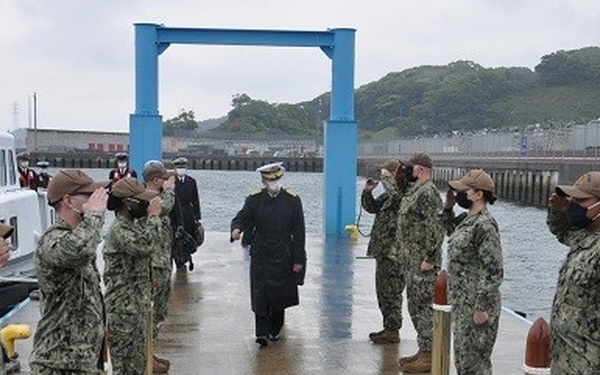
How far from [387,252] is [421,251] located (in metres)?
1.13

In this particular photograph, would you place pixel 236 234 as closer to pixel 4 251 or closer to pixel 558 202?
pixel 558 202

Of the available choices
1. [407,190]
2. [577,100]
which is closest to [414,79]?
[577,100]

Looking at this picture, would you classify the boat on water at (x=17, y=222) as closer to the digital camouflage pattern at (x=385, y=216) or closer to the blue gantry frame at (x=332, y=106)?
the blue gantry frame at (x=332, y=106)

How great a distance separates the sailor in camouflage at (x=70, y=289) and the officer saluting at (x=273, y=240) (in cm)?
369

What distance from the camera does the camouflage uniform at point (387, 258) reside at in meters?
8.70

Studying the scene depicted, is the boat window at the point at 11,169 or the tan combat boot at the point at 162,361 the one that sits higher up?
the boat window at the point at 11,169

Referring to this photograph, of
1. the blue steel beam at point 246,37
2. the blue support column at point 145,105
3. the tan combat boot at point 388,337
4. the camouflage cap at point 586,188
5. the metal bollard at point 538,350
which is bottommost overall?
the tan combat boot at point 388,337

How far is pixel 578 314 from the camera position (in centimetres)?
470

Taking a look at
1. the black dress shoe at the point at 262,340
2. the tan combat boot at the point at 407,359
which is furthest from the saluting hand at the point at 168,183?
the tan combat boot at the point at 407,359

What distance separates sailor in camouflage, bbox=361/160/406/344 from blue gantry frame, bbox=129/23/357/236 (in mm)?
10179

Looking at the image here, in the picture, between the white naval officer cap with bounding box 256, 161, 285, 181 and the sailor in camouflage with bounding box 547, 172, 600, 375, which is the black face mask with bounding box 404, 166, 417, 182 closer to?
the white naval officer cap with bounding box 256, 161, 285, 181

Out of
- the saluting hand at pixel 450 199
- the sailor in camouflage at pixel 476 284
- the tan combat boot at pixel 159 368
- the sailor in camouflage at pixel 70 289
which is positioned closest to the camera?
the sailor in camouflage at pixel 70 289

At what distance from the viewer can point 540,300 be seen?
19594 millimetres

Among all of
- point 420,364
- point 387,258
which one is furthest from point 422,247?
point 387,258
